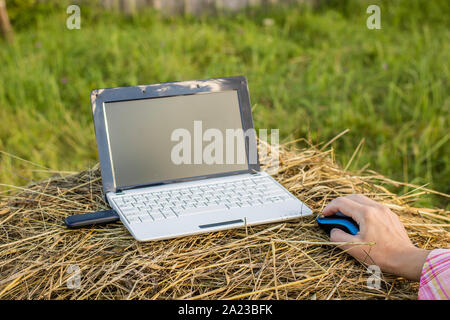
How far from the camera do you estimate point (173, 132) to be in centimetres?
192

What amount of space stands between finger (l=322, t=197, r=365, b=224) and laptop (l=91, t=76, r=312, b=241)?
133mm

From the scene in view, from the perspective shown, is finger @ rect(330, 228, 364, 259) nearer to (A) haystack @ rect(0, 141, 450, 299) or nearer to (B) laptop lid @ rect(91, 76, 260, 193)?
(A) haystack @ rect(0, 141, 450, 299)

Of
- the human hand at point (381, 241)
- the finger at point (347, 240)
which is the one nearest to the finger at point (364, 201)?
the human hand at point (381, 241)

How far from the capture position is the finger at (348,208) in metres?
1.48

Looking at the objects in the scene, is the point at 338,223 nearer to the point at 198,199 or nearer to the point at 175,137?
the point at 198,199

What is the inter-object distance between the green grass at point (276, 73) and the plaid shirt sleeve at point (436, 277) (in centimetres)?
183

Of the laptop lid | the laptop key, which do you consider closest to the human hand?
the laptop key

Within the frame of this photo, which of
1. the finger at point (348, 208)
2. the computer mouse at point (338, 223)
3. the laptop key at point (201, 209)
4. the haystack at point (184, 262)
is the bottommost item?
the haystack at point (184, 262)

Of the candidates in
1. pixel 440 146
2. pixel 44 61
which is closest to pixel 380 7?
pixel 440 146

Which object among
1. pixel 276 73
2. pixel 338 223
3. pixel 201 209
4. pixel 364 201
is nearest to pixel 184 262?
pixel 201 209

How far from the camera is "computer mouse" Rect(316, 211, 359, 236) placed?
1.49m

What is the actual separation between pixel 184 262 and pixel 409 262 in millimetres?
653

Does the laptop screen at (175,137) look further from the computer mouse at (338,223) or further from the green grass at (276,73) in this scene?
the green grass at (276,73)
